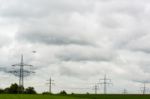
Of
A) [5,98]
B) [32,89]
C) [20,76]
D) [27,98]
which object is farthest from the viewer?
[32,89]

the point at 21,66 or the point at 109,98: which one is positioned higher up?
the point at 21,66

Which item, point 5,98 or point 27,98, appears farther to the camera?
point 27,98

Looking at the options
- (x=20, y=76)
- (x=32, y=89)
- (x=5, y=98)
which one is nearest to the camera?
(x=5, y=98)

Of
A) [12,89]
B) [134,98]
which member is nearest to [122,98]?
[134,98]

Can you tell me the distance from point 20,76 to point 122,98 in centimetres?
2464

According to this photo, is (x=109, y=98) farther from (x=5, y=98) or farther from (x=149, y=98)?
(x=5, y=98)

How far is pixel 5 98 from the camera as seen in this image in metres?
69.7

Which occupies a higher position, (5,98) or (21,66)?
(21,66)

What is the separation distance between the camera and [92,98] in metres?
106

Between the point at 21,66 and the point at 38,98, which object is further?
the point at 21,66

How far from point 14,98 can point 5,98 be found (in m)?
3.06

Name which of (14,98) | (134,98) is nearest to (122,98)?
(134,98)

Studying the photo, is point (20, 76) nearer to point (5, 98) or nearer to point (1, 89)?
point (5, 98)

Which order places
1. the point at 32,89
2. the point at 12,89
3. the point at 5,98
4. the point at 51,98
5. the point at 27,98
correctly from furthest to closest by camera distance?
the point at 32,89 → the point at 12,89 → the point at 51,98 → the point at 27,98 → the point at 5,98
